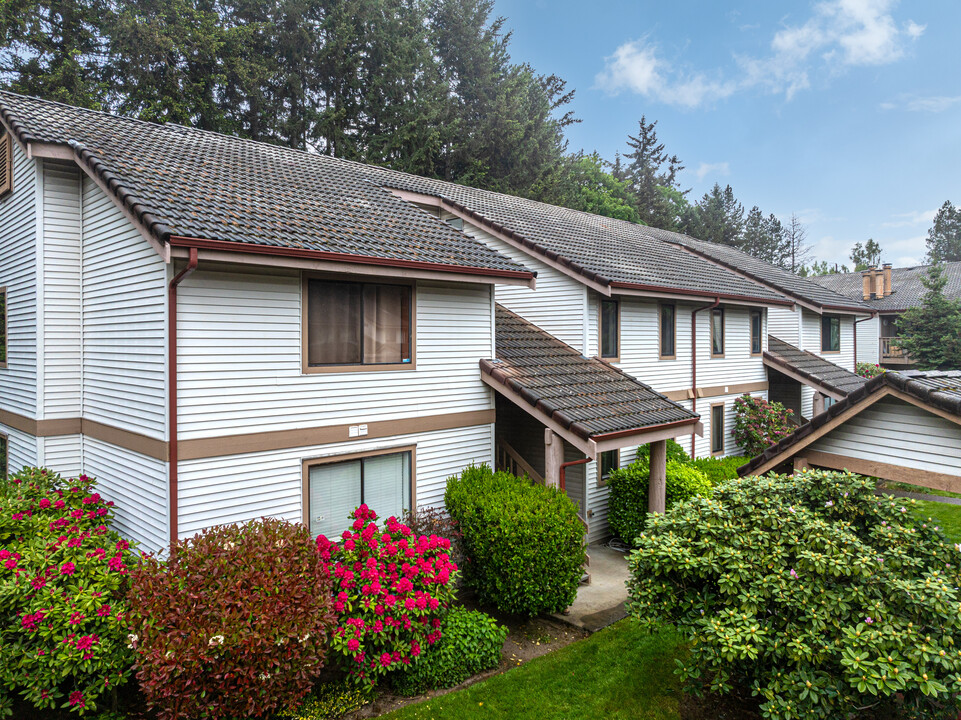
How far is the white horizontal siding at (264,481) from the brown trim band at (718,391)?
7.64m

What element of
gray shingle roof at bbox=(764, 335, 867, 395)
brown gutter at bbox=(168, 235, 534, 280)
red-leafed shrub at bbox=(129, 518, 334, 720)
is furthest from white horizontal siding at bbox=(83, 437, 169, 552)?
gray shingle roof at bbox=(764, 335, 867, 395)

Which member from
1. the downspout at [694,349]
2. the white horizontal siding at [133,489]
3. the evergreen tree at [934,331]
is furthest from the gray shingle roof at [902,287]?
the white horizontal siding at [133,489]

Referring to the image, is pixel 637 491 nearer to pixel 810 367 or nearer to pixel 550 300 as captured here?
pixel 550 300

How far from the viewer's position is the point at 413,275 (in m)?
9.05

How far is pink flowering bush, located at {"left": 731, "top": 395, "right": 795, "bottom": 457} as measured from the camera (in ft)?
56.0

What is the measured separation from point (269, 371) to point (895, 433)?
758 centimetres

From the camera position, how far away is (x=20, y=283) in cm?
989

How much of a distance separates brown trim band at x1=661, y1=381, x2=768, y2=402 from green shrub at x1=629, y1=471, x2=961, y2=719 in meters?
8.56

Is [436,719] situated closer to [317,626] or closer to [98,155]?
[317,626]

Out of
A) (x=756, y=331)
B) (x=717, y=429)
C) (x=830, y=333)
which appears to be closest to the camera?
(x=717, y=429)

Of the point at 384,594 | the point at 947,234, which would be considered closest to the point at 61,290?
the point at 384,594

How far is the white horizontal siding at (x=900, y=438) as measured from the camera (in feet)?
19.3

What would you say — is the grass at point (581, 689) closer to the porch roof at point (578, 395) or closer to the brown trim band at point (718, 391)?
the porch roof at point (578, 395)

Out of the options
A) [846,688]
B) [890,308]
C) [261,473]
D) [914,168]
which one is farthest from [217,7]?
[914,168]
